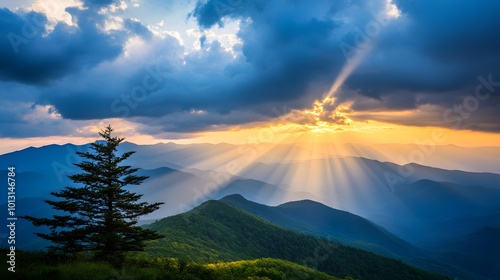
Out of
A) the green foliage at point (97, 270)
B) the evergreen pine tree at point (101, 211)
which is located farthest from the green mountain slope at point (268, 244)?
the green foliage at point (97, 270)

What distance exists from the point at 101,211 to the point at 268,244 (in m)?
142

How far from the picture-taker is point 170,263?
21312 mm

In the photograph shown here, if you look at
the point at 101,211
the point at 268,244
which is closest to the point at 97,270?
the point at 101,211

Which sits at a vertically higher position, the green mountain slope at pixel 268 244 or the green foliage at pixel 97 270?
the green foliage at pixel 97 270

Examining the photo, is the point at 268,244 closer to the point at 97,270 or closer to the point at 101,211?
the point at 101,211

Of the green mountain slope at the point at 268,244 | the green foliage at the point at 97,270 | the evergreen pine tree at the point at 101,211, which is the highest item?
the evergreen pine tree at the point at 101,211

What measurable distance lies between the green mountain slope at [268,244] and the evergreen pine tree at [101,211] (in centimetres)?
9416

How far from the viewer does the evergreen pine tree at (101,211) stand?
68.0 feet

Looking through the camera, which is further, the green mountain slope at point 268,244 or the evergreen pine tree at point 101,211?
the green mountain slope at point 268,244

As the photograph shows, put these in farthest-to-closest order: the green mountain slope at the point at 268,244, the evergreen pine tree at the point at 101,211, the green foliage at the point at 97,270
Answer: the green mountain slope at the point at 268,244, the evergreen pine tree at the point at 101,211, the green foliage at the point at 97,270

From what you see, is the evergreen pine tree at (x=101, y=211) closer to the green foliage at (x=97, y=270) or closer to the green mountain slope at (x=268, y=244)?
the green foliage at (x=97, y=270)

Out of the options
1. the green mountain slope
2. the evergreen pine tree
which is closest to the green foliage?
the evergreen pine tree

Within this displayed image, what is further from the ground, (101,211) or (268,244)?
(101,211)

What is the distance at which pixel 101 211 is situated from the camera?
72.2 ft
